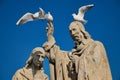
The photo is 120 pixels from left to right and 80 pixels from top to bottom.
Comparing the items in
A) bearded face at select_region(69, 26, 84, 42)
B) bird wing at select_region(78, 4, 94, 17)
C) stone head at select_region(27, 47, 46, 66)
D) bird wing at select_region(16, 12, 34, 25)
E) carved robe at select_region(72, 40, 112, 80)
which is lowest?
carved robe at select_region(72, 40, 112, 80)

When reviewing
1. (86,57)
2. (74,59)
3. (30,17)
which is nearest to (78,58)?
(74,59)

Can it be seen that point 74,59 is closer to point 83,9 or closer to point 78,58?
point 78,58

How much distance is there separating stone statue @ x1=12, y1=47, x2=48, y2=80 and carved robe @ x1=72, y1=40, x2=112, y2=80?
134cm

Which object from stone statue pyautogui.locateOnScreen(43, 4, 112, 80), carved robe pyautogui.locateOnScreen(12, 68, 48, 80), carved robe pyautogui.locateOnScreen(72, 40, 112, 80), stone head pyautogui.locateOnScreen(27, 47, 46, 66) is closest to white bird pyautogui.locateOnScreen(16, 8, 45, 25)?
stone statue pyautogui.locateOnScreen(43, 4, 112, 80)

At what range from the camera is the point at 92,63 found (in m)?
17.1

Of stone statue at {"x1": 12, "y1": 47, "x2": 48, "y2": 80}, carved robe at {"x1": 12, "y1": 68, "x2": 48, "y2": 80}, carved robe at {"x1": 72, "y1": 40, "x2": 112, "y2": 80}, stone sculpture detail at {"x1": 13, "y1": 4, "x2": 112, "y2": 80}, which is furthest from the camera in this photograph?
carved robe at {"x1": 12, "y1": 68, "x2": 48, "y2": 80}

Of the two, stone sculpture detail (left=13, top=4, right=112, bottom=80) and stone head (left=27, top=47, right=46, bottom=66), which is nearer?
stone sculpture detail (left=13, top=4, right=112, bottom=80)

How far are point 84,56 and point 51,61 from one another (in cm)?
141

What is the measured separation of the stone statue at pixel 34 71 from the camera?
17.8 m

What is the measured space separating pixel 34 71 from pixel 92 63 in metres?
2.28

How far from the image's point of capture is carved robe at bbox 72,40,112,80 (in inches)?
666

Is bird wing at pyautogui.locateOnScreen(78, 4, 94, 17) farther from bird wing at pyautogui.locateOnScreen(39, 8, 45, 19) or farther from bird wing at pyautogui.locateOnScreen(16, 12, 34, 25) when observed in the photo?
bird wing at pyautogui.locateOnScreen(16, 12, 34, 25)

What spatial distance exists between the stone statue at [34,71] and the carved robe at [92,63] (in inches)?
52.9

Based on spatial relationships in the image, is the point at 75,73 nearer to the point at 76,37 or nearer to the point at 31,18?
the point at 76,37
